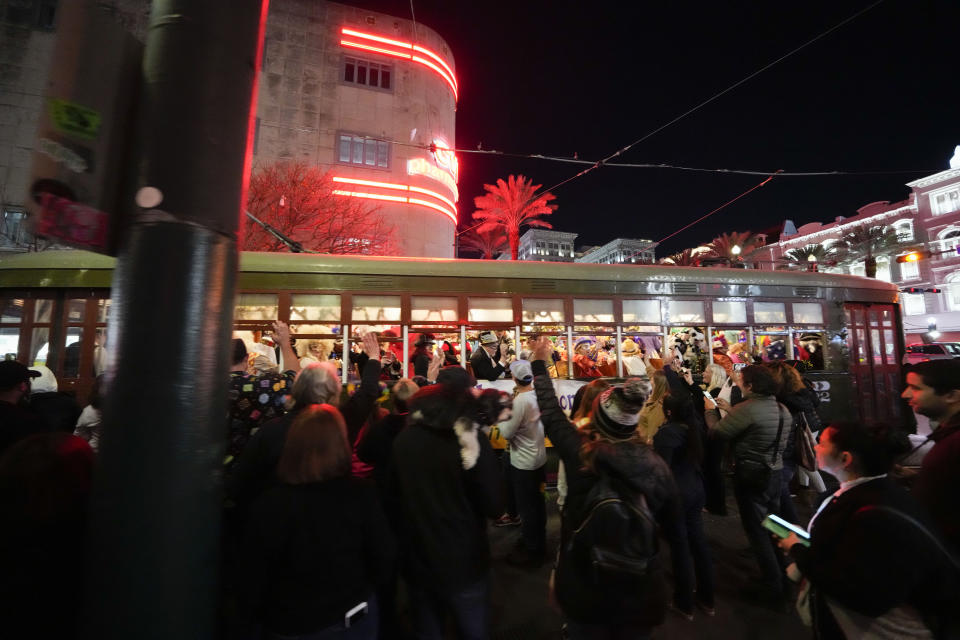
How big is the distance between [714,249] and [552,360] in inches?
1451

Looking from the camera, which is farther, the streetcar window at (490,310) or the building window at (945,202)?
the building window at (945,202)

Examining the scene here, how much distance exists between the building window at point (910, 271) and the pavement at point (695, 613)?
5309 cm

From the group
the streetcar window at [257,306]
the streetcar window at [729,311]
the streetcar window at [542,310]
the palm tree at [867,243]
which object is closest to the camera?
the streetcar window at [257,306]

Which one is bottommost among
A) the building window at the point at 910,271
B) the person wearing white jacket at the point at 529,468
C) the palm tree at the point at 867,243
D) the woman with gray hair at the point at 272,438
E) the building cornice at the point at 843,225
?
the person wearing white jacket at the point at 529,468

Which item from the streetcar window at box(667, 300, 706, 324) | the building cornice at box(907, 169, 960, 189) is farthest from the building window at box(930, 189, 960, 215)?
the streetcar window at box(667, 300, 706, 324)

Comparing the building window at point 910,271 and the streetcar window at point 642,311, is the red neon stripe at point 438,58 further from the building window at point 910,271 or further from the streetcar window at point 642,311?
the building window at point 910,271

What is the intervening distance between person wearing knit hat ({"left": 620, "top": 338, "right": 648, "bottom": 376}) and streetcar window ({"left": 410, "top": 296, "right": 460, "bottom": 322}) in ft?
9.48

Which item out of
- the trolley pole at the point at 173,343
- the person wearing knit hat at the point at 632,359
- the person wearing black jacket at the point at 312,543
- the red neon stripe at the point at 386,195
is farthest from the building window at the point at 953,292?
the trolley pole at the point at 173,343

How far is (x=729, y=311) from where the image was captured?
26.2ft

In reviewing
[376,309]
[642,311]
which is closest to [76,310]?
[376,309]

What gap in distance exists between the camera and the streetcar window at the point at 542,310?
23.7 ft

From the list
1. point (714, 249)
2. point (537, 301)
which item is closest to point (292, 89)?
point (537, 301)

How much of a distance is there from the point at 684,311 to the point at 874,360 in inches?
175

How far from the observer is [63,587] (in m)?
1.75
